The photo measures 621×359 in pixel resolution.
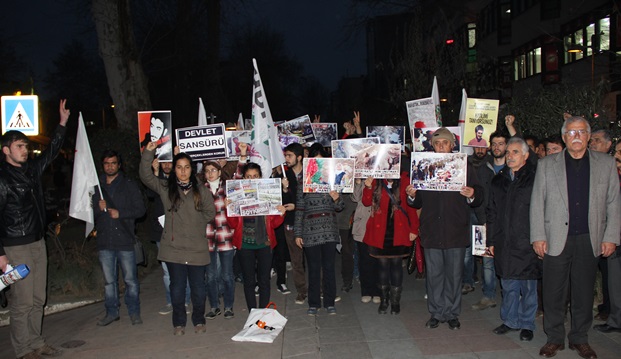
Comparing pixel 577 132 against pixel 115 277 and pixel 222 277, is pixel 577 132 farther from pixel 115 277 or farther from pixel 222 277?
pixel 115 277

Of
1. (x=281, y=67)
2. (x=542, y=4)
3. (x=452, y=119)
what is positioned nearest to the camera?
(x=452, y=119)

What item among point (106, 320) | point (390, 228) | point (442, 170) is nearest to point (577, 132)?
point (442, 170)

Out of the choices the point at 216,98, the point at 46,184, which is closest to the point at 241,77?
the point at 216,98

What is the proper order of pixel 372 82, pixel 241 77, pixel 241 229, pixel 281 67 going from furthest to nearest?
1. pixel 372 82
2. pixel 281 67
3. pixel 241 77
4. pixel 241 229

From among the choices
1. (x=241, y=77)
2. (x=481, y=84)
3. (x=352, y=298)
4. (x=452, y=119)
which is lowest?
(x=352, y=298)

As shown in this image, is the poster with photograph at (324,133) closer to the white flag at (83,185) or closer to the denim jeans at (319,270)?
the denim jeans at (319,270)

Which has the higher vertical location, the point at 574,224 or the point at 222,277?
the point at 574,224

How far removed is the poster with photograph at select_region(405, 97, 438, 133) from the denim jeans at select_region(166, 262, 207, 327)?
4017 mm

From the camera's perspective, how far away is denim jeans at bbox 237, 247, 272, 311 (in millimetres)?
6973

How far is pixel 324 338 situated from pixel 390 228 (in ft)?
5.50

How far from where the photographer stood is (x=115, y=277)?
7137 mm

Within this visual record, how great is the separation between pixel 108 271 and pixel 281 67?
163 feet

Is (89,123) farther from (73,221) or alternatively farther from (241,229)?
(241,229)

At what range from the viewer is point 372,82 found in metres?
80.3
